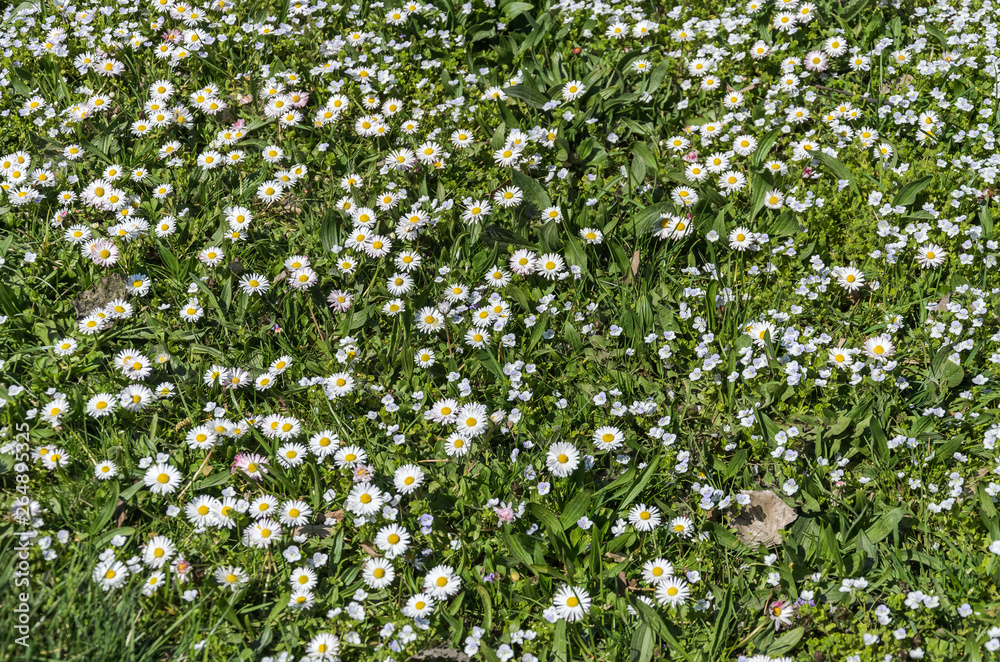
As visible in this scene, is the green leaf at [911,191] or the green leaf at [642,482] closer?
the green leaf at [642,482]

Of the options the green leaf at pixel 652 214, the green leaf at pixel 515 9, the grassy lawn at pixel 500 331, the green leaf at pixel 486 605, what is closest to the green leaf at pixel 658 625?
the grassy lawn at pixel 500 331

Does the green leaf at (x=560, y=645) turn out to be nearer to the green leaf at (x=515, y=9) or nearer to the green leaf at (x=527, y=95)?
the green leaf at (x=527, y=95)

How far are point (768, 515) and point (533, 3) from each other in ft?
9.88

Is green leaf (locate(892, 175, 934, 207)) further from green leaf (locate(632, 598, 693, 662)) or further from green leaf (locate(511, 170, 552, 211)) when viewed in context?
green leaf (locate(632, 598, 693, 662))

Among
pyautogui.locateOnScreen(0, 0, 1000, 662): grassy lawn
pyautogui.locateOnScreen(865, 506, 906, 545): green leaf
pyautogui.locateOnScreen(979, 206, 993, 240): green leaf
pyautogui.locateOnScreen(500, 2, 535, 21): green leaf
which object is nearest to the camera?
pyautogui.locateOnScreen(0, 0, 1000, 662): grassy lawn

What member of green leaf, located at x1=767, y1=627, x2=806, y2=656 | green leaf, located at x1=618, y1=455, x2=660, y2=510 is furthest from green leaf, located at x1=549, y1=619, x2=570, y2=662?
green leaf, located at x1=767, y1=627, x2=806, y2=656

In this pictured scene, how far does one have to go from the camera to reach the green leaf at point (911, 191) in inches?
135

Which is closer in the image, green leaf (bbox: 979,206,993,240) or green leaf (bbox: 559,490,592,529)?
green leaf (bbox: 559,490,592,529)

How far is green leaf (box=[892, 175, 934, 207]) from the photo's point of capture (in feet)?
11.3

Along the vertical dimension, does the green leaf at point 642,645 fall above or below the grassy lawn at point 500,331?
below

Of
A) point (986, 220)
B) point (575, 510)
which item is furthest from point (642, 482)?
point (986, 220)

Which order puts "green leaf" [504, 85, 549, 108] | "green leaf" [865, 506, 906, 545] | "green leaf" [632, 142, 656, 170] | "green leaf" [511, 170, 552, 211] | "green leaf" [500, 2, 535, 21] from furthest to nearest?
"green leaf" [500, 2, 535, 21] < "green leaf" [504, 85, 549, 108] < "green leaf" [632, 142, 656, 170] < "green leaf" [511, 170, 552, 211] < "green leaf" [865, 506, 906, 545]

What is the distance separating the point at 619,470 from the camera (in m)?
2.90

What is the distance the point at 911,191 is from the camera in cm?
344
